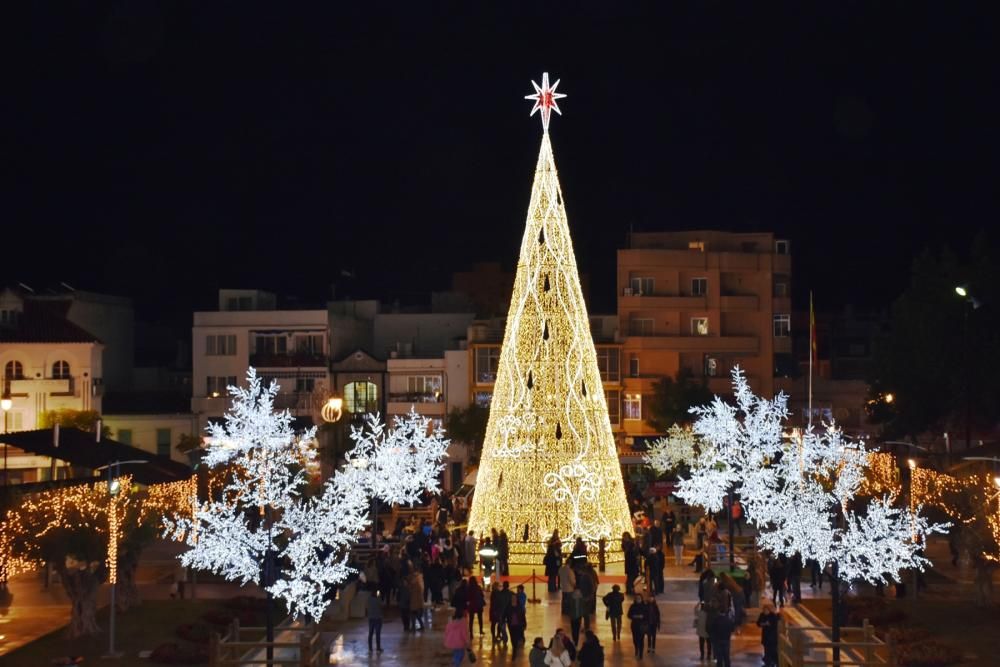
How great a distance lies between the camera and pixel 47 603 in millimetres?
38438

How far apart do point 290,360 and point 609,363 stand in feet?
53.9

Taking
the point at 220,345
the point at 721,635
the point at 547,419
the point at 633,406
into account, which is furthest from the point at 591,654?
the point at 220,345

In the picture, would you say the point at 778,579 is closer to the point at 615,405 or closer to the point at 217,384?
the point at 615,405

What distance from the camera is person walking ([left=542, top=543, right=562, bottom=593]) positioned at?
37.0m

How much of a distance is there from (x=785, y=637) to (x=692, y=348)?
5226 centimetres

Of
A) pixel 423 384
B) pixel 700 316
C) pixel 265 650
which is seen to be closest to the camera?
pixel 265 650

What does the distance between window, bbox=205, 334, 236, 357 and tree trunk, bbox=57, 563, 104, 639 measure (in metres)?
44.9

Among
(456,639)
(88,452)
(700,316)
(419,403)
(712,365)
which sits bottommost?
(456,639)

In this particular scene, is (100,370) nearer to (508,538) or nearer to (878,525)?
(508,538)

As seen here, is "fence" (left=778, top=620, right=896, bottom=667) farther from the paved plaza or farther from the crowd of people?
the paved plaza

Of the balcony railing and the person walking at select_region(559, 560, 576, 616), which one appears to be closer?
the person walking at select_region(559, 560, 576, 616)

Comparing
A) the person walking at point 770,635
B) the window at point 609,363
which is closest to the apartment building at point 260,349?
the window at point 609,363

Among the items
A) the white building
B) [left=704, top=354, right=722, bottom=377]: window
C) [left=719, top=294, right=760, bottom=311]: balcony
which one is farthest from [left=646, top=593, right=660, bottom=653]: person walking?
[left=719, top=294, right=760, bottom=311]: balcony

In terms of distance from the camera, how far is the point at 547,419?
1550 inches
